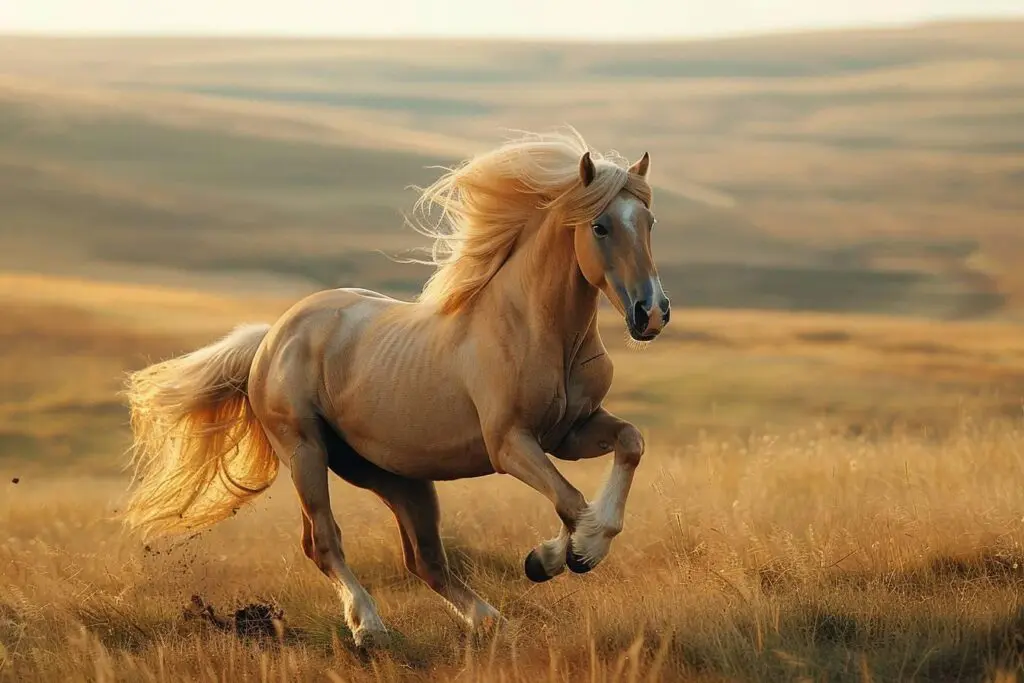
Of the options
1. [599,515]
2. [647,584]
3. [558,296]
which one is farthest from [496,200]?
[647,584]

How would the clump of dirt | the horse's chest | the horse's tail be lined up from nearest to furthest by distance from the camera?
the horse's chest, the clump of dirt, the horse's tail

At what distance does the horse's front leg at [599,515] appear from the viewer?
643 centimetres

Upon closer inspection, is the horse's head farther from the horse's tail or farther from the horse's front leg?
the horse's tail

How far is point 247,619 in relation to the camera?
7.66 meters

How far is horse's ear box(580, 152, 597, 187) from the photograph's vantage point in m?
6.62

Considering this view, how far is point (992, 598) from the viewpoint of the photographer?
6.88 metres

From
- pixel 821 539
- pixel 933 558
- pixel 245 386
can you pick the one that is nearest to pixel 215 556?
pixel 245 386

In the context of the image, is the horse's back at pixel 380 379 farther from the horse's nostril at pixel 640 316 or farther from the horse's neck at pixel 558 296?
the horse's nostril at pixel 640 316

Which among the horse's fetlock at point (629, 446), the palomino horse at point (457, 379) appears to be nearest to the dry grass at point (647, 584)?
the palomino horse at point (457, 379)

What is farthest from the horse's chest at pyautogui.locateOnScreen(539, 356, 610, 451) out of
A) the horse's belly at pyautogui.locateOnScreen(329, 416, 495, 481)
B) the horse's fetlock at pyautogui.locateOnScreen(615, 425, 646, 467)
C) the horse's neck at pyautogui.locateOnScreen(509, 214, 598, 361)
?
the horse's belly at pyautogui.locateOnScreen(329, 416, 495, 481)

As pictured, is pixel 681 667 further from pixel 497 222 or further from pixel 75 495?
pixel 75 495

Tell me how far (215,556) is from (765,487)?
3.84m

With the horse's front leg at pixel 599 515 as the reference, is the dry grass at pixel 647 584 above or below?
below

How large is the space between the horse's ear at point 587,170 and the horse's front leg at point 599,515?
111 centimetres
